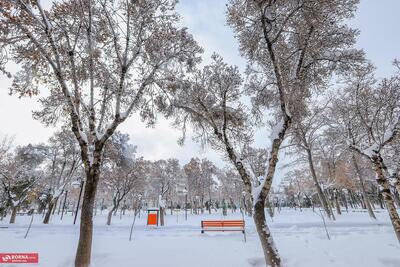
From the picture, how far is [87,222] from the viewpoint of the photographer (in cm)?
621

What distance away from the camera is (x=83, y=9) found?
24.3 ft

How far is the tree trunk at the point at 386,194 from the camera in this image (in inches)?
312

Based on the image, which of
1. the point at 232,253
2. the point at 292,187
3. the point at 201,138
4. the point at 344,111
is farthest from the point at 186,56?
the point at 292,187

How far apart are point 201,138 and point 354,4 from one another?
7728mm

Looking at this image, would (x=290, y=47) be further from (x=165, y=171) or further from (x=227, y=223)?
(x=165, y=171)

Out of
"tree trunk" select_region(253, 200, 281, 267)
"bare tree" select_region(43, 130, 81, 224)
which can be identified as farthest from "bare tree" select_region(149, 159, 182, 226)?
"tree trunk" select_region(253, 200, 281, 267)

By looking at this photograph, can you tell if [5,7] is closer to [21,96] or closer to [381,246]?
[21,96]

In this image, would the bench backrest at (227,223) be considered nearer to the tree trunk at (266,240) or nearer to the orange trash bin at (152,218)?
the tree trunk at (266,240)

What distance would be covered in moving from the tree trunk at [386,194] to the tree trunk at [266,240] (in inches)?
219

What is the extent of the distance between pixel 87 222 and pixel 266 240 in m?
5.35

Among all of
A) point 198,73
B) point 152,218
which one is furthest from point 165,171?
point 198,73

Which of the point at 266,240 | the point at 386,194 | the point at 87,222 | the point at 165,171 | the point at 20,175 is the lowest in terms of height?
the point at 266,240

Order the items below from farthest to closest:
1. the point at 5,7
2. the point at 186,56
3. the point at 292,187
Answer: the point at 292,187
the point at 186,56
the point at 5,7

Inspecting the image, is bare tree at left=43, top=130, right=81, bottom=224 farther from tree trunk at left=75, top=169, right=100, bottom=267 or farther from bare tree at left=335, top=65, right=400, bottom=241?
bare tree at left=335, top=65, right=400, bottom=241
